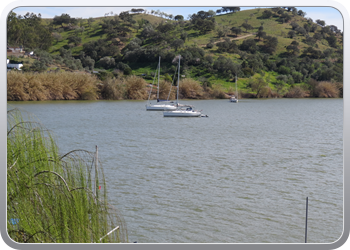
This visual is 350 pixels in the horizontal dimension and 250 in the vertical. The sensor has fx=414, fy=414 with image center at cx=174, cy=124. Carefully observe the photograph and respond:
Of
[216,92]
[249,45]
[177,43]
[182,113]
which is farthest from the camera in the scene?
[249,45]

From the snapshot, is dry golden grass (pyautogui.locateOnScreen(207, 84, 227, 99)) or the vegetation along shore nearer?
the vegetation along shore

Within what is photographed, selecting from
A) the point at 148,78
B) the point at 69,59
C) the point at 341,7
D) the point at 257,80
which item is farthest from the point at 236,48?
the point at 341,7

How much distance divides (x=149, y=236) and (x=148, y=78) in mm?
49218

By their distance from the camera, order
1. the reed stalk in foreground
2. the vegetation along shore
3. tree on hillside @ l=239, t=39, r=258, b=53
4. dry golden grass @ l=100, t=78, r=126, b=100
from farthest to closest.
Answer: tree on hillside @ l=239, t=39, r=258, b=53 < dry golden grass @ l=100, t=78, r=126, b=100 < the vegetation along shore < the reed stalk in foreground

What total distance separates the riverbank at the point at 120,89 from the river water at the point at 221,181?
1971 cm

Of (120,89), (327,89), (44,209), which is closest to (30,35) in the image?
(120,89)

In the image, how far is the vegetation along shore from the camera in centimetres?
4528

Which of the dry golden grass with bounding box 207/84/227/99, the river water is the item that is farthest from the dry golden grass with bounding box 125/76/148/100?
the river water

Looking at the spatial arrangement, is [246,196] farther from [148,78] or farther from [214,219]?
[148,78]

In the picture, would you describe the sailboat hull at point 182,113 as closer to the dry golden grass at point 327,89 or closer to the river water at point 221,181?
the river water at point 221,181

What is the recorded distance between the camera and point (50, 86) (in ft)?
150

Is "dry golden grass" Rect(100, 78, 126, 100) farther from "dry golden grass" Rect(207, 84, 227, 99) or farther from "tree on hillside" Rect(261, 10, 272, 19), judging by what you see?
"tree on hillside" Rect(261, 10, 272, 19)

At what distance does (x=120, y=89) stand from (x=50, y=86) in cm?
869

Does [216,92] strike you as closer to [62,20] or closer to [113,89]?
[113,89]
